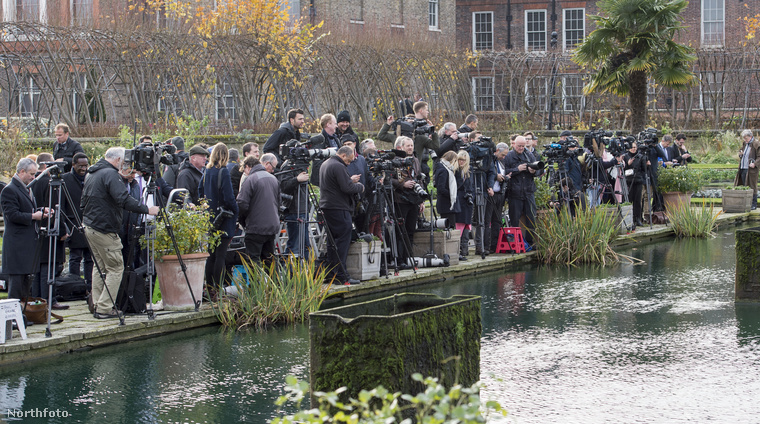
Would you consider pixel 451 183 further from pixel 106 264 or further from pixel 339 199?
pixel 106 264

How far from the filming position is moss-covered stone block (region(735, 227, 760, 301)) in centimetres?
1184

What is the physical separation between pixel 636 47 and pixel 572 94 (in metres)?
7.54

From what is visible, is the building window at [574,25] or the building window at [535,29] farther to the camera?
the building window at [535,29]

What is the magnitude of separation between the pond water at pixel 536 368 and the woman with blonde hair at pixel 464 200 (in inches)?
117

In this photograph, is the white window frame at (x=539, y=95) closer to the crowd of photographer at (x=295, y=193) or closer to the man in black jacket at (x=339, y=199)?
the crowd of photographer at (x=295, y=193)

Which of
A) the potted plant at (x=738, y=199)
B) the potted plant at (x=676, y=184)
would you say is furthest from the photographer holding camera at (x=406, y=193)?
the potted plant at (x=738, y=199)

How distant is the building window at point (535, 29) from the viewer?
49.2 meters

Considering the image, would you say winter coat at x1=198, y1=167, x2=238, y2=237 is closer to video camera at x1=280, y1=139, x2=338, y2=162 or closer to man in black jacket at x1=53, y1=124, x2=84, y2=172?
video camera at x1=280, y1=139, x2=338, y2=162

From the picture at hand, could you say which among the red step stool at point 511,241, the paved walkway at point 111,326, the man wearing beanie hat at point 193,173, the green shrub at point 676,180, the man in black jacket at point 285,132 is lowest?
the paved walkway at point 111,326

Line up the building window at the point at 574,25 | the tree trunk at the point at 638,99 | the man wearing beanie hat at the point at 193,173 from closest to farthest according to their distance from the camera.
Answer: the man wearing beanie hat at the point at 193,173, the tree trunk at the point at 638,99, the building window at the point at 574,25

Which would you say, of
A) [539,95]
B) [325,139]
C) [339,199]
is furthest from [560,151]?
[539,95]

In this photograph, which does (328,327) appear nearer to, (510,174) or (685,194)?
(510,174)

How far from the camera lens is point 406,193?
48.1ft

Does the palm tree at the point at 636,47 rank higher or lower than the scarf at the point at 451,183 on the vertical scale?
higher
